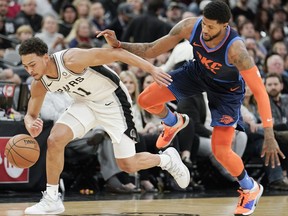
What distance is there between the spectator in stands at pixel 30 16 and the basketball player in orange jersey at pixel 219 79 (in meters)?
6.12

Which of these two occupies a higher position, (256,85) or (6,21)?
(6,21)

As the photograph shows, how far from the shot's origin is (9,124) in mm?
9523

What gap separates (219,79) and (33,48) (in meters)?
1.77

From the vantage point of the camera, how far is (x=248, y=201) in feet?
24.5

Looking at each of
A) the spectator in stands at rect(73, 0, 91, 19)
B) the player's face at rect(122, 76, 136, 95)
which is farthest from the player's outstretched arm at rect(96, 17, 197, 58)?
the spectator in stands at rect(73, 0, 91, 19)

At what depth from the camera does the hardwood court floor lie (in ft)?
24.7

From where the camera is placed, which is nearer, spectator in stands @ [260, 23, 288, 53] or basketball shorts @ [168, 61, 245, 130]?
basketball shorts @ [168, 61, 245, 130]

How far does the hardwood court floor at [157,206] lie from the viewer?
7543mm

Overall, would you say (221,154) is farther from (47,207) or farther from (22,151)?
(22,151)

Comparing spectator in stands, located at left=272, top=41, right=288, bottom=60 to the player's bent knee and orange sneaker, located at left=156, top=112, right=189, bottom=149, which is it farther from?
the player's bent knee

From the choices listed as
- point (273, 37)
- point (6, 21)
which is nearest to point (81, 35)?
point (6, 21)

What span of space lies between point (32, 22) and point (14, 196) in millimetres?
5254

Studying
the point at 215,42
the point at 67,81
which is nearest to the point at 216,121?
the point at 215,42

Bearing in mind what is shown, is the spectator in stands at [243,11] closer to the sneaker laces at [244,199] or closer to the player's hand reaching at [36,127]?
the sneaker laces at [244,199]
